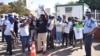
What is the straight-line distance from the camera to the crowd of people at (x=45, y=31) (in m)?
11.0

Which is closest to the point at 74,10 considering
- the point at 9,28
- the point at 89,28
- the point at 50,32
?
the point at 50,32

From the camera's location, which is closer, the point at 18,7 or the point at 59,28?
the point at 59,28

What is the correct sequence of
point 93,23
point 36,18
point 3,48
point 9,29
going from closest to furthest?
point 93,23
point 9,29
point 36,18
point 3,48

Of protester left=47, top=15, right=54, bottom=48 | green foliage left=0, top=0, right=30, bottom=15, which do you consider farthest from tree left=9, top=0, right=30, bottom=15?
protester left=47, top=15, right=54, bottom=48

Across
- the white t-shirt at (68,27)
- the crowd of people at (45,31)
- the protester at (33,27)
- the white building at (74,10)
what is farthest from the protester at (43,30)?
the white building at (74,10)

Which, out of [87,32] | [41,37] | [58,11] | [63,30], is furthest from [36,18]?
[58,11]

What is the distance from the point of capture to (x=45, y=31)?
11.9m

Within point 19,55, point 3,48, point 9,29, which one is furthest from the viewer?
point 3,48

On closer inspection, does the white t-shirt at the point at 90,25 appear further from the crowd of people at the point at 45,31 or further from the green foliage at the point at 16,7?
the green foliage at the point at 16,7

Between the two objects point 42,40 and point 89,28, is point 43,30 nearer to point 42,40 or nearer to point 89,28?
point 42,40

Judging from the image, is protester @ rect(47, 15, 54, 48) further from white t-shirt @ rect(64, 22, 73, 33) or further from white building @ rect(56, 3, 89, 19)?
white building @ rect(56, 3, 89, 19)

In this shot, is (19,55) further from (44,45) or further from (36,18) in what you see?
(36,18)

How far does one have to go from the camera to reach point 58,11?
86.2 ft

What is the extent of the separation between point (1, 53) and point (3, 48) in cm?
154
